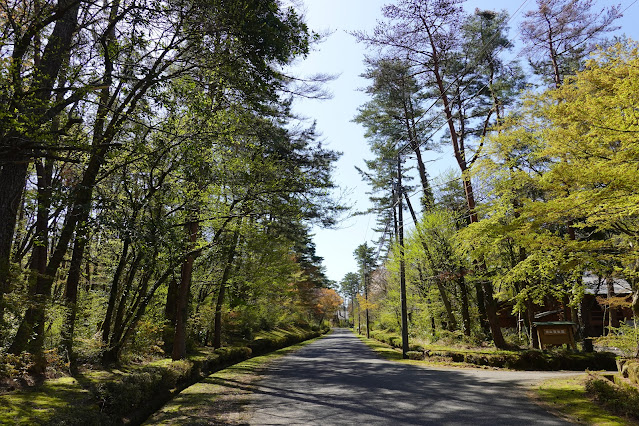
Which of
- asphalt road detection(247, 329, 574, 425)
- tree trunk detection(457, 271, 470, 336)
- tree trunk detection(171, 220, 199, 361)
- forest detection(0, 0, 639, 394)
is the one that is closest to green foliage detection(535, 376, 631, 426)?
asphalt road detection(247, 329, 574, 425)

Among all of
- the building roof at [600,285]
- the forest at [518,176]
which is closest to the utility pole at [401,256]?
the forest at [518,176]

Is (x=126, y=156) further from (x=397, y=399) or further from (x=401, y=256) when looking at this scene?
(x=401, y=256)

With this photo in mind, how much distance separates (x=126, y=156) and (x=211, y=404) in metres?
5.37

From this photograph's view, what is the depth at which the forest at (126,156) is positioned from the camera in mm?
6188

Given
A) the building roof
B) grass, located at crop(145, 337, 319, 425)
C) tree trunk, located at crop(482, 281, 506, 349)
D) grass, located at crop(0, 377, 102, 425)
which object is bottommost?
grass, located at crop(145, 337, 319, 425)

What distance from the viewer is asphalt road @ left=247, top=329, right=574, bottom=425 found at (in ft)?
20.9

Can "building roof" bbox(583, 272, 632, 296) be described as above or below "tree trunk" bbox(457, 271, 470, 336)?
above

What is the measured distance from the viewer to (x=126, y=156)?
7426 millimetres

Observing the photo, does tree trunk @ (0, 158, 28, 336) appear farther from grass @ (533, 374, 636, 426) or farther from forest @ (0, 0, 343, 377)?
grass @ (533, 374, 636, 426)

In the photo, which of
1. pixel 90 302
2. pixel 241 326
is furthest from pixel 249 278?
pixel 241 326

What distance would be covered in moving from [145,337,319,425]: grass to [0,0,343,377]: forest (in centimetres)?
266

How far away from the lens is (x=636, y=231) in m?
9.17

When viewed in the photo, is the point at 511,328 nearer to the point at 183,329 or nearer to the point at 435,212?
the point at 435,212

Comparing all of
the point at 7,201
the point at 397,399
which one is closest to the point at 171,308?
the point at 7,201
